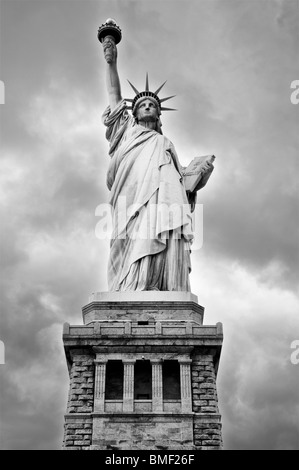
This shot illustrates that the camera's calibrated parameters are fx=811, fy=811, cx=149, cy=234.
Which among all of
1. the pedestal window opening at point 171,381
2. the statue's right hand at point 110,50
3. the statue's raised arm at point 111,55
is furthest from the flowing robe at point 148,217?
the statue's right hand at point 110,50

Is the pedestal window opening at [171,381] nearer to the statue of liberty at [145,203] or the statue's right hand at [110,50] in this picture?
the statue of liberty at [145,203]

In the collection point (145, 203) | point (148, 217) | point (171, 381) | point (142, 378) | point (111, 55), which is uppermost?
point (111, 55)

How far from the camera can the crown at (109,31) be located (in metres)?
34.8

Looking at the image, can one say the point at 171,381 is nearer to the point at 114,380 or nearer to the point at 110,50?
the point at 114,380

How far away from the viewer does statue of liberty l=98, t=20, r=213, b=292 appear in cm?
2748

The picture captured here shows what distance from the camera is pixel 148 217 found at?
2844 centimetres

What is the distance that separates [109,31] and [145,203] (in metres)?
9.79

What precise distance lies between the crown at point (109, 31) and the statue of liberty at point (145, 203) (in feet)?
10.9

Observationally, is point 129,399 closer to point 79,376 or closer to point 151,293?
point 79,376

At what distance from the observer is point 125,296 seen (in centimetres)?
2620

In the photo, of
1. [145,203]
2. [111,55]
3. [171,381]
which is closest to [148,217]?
[145,203]

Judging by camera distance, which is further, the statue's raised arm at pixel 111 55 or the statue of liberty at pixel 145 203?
the statue's raised arm at pixel 111 55

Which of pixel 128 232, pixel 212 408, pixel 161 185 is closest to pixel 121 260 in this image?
pixel 128 232
